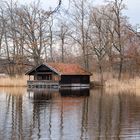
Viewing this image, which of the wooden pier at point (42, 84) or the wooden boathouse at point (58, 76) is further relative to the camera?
the wooden boathouse at point (58, 76)

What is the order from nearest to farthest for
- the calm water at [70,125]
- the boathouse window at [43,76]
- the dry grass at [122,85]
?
the calm water at [70,125]
the dry grass at [122,85]
the boathouse window at [43,76]

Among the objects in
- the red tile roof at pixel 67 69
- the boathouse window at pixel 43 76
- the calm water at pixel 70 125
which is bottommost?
the calm water at pixel 70 125

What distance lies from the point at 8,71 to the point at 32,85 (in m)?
19.5

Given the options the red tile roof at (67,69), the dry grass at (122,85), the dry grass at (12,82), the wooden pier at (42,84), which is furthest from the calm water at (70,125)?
the dry grass at (12,82)

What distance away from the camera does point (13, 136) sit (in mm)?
15773

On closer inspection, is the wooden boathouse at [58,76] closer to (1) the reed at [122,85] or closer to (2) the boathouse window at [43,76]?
(2) the boathouse window at [43,76]

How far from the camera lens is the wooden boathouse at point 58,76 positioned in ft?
186

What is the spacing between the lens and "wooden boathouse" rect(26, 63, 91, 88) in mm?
56816

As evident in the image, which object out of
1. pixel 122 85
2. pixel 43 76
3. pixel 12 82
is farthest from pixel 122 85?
pixel 12 82

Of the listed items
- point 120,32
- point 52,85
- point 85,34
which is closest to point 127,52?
point 120,32

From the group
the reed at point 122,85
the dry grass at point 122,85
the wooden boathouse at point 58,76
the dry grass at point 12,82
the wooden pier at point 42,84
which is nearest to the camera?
the dry grass at point 122,85

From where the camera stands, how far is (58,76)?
57.5 m

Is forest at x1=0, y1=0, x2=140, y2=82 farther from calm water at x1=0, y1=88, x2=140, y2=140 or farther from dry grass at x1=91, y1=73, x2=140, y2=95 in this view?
calm water at x1=0, y1=88, x2=140, y2=140

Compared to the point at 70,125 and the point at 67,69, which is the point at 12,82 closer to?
the point at 67,69
